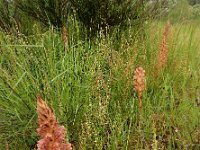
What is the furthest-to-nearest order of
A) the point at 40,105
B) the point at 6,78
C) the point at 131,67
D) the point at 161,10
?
1. the point at 161,10
2. the point at 131,67
3. the point at 6,78
4. the point at 40,105

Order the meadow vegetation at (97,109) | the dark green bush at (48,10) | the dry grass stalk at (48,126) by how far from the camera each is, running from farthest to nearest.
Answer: the dark green bush at (48,10) → the meadow vegetation at (97,109) → the dry grass stalk at (48,126)

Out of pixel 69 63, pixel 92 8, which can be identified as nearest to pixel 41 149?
pixel 69 63

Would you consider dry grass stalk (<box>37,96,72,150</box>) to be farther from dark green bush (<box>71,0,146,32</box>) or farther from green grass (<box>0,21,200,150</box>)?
dark green bush (<box>71,0,146,32</box>)

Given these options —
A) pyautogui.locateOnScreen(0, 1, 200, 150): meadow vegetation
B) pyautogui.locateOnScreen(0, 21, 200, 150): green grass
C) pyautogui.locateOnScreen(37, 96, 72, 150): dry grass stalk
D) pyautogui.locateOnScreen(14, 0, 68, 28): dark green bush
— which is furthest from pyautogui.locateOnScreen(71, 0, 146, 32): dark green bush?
pyautogui.locateOnScreen(37, 96, 72, 150): dry grass stalk

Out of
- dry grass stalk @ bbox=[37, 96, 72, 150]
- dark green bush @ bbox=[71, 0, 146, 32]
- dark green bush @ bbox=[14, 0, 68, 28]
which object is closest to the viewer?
dry grass stalk @ bbox=[37, 96, 72, 150]

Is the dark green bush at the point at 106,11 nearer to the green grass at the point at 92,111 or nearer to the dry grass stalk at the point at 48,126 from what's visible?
the green grass at the point at 92,111

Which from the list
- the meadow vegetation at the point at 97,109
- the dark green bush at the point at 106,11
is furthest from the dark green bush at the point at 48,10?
the meadow vegetation at the point at 97,109

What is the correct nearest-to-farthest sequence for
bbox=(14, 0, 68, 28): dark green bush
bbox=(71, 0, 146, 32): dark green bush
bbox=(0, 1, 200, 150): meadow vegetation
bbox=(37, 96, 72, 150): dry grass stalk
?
bbox=(37, 96, 72, 150): dry grass stalk < bbox=(0, 1, 200, 150): meadow vegetation < bbox=(71, 0, 146, 32): dark green bush < bbox=(14, 0, 68, 28): dark green bush

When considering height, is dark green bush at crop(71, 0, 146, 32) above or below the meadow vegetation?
above

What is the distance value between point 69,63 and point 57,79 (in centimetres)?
37

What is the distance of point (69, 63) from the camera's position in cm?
299

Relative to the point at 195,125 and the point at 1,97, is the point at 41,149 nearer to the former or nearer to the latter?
the point at 195,125

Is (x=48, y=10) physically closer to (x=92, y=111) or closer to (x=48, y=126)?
(x=92, y=111)

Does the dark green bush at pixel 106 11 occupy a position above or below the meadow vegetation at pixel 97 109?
above
